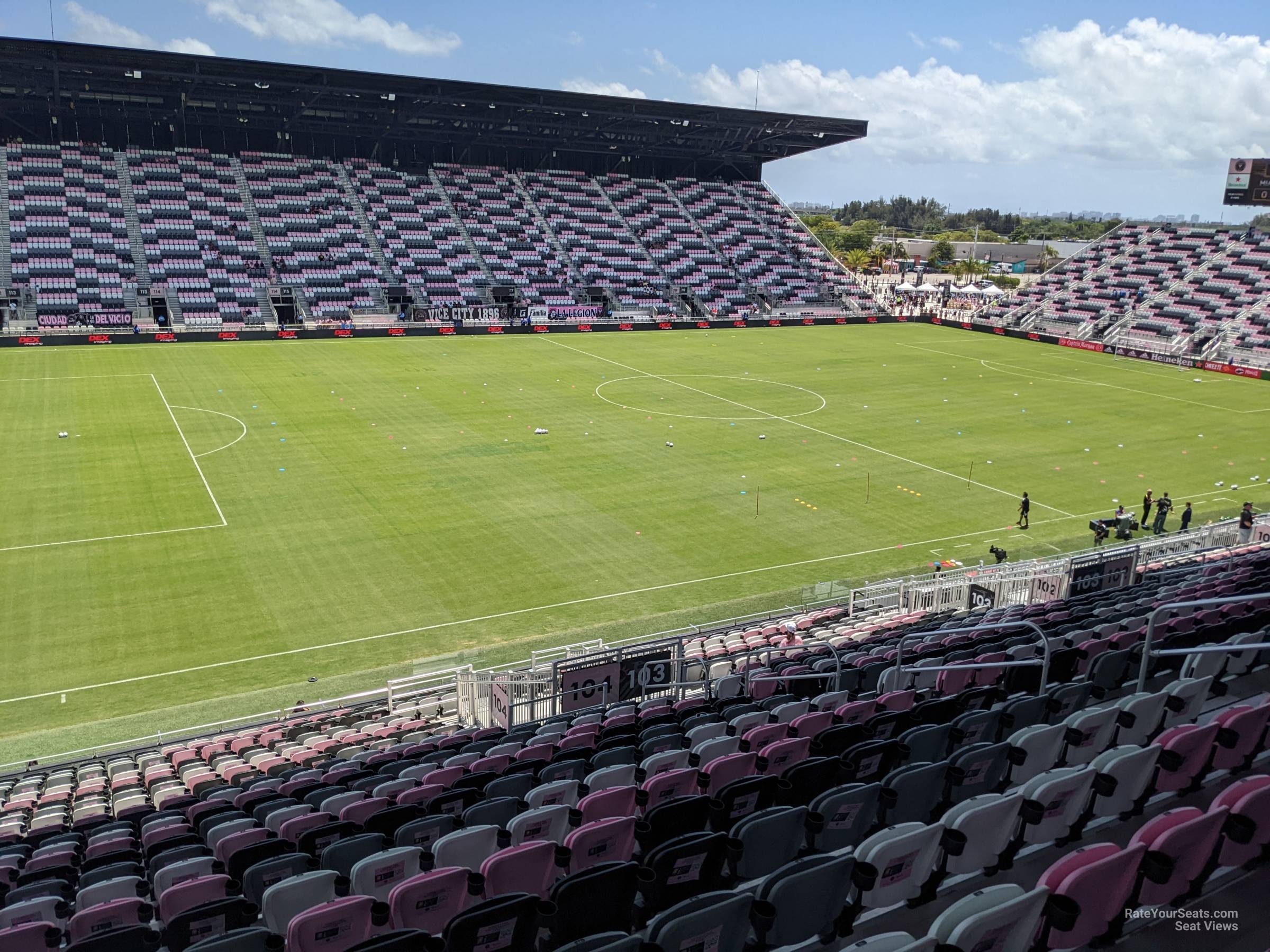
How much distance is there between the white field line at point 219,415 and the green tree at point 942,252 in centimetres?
15215

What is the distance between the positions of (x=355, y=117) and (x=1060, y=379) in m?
A: 62.6

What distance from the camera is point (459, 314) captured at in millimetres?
75750

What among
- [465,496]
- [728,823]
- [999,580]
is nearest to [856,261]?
[465,496]

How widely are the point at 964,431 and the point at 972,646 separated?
103ft

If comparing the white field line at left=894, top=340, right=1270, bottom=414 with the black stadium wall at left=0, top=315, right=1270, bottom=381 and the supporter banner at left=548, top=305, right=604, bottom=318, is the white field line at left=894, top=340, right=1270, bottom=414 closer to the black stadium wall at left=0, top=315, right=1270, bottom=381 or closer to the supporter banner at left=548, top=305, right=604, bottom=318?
the black stadium wall at left=0, top=315, right=1270, bottom=381

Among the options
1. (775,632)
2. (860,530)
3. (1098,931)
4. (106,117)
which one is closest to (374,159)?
(106,117)

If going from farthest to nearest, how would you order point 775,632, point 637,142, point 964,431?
point 637,142, point 964,431, point 775,632

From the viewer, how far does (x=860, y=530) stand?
102ft

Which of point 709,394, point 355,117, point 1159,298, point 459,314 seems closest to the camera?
point 709,394

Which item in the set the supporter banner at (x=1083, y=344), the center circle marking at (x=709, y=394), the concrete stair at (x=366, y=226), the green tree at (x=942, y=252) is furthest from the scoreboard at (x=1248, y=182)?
the green tree at (x=942, y=252)

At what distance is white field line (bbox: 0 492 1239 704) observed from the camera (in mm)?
20875

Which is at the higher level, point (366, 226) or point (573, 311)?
point (366, 226)

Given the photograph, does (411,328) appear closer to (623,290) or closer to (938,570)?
(623,290)

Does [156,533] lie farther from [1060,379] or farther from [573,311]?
[573,311]
